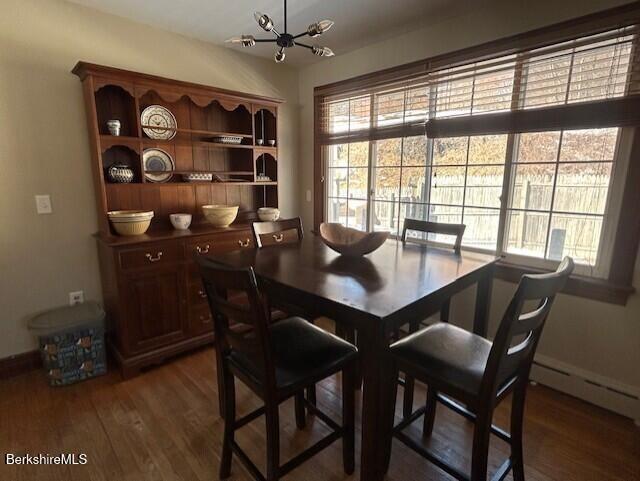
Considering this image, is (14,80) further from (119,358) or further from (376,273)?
(376,273)

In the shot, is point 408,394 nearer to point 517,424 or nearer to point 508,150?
point 517,424

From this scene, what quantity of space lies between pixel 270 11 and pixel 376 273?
6.36 ft

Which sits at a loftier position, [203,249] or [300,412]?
[203,249]

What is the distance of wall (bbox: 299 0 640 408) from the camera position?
188 centimetres

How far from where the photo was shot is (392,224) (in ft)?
9.74

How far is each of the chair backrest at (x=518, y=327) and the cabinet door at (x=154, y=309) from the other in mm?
2010

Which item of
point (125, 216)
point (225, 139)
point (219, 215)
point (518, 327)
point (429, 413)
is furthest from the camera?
point (225, 139)

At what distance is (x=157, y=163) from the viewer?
8.69 ft

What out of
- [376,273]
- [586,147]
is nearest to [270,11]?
[376,273]

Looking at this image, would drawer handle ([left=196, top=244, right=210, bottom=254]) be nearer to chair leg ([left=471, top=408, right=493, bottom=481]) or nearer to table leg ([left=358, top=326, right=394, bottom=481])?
table leg ([left=358, top=326, right=394, bottom=481])

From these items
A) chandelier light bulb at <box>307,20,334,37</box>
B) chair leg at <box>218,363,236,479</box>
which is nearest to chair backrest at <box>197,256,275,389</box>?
chair leg at <box>218,363,236,479</box>

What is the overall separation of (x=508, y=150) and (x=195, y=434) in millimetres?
2495

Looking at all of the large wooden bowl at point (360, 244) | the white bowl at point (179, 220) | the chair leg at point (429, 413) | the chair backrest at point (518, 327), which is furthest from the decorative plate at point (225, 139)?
the chair backrest at point (518, 327)

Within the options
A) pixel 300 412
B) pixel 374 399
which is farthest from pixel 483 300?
pixel 300 412
